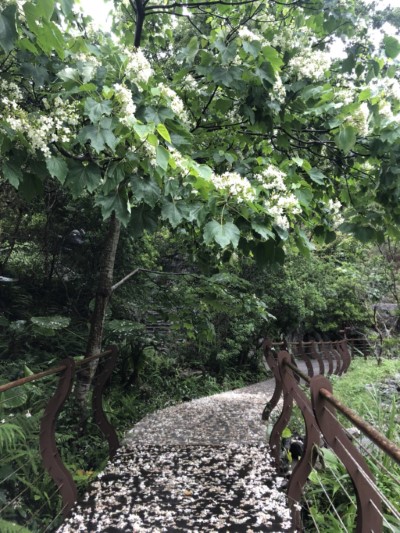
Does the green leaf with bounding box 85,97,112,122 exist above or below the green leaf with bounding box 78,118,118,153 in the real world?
above

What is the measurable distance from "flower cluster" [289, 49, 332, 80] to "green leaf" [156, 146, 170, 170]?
1.83 m

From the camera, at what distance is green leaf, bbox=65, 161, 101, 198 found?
2.18 metres

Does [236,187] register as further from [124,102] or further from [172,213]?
[124,102]

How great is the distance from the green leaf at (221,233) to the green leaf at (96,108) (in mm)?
760

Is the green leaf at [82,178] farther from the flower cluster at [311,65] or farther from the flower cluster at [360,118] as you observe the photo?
the flower cluster at [311,65]

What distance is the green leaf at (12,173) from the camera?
6.56 feet

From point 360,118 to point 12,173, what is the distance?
2198mm

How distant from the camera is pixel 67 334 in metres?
6.17

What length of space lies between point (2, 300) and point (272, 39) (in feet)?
16.6

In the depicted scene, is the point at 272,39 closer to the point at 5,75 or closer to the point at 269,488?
the point at 5,75

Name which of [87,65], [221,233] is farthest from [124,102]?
[221,233]

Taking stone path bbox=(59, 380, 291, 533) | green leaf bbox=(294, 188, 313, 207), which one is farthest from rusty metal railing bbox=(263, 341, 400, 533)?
green leaf bbox=(294, 188, 313, 207)

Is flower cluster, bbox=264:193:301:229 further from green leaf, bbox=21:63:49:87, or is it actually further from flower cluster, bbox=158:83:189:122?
green leaf, bbox=21:63:49:87

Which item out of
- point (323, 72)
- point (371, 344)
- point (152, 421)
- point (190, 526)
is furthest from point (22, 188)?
point (371, 344)
